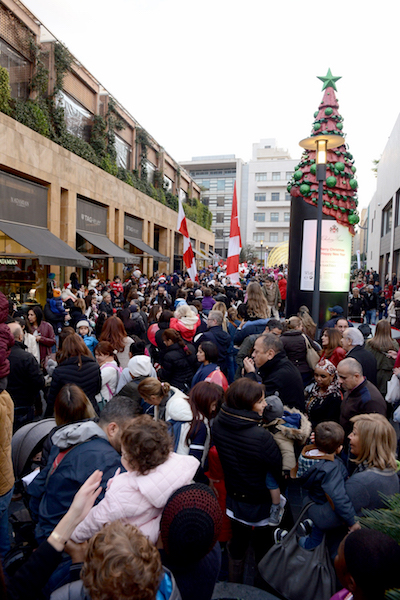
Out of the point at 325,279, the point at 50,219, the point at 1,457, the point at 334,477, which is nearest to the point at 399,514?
the point at 334,477

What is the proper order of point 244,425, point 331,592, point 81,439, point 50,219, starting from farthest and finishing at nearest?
point 50,219 < point 244,425 < point 331,592 < point 81,439

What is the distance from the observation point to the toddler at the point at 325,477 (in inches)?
105

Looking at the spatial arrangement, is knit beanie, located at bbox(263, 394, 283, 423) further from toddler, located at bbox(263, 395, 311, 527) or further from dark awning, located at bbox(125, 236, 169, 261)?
dark awning, located at bbox(125, 236, 169, 261)

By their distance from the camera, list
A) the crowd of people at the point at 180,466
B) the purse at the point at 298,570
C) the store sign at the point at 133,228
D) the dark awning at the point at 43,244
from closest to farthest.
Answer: the crowd of people at the point at 180,466 → the purse at the point at 298,570 → the dark awning at the point at 43,244 → the store sign at the point at 133,228

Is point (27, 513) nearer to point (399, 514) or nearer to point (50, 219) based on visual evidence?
point (399, 514)

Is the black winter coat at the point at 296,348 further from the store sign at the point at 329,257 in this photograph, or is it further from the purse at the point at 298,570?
the store sign at the point at 329,257

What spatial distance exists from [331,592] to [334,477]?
2.20 feet

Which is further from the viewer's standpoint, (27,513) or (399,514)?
(27,513)

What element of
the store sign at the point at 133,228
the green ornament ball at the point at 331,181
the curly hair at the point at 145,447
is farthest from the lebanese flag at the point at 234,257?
the store sign at the point at 133,228

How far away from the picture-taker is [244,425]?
293 centimetres

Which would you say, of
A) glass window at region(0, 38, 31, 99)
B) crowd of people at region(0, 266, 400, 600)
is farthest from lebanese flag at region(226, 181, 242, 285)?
glass window at region(0, 38, 31, 99)

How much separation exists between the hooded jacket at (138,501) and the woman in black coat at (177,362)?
10.6ft

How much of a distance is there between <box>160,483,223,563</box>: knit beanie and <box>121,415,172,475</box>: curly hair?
0.70 ft

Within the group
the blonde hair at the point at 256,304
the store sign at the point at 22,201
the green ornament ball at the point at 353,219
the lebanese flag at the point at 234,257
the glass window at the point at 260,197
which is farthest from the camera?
the glass window at the point at 260,197
